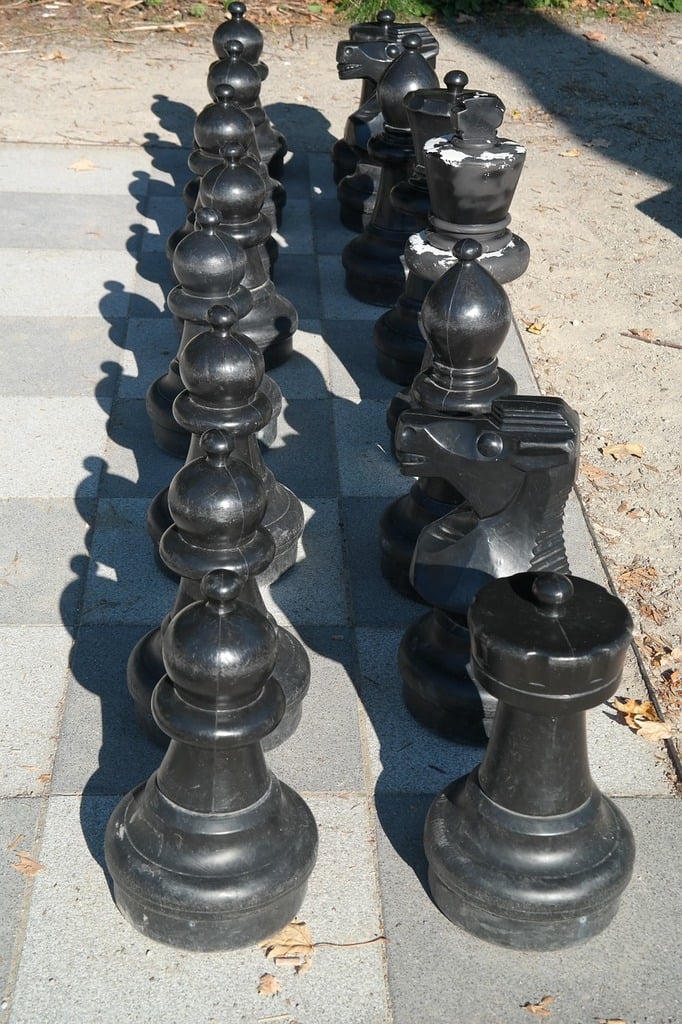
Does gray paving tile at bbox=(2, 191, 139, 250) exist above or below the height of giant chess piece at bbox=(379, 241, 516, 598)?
below

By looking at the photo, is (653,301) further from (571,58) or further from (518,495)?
(571,58)

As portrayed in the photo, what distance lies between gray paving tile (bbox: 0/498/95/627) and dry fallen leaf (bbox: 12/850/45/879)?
3.12 ft

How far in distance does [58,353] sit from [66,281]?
767 mm

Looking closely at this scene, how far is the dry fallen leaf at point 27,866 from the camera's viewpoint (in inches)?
117

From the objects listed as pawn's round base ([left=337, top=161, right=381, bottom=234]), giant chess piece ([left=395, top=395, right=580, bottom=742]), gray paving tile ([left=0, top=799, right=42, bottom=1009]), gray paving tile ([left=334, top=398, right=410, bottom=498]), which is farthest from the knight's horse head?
pawn's round base ([left=337, top=161, right=381, bottom=234])

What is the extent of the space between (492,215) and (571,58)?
6.23m

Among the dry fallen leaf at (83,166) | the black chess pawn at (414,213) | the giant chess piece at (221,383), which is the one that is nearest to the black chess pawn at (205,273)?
the giant chess piece at (221,383)

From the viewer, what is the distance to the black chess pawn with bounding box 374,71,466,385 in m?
4.82

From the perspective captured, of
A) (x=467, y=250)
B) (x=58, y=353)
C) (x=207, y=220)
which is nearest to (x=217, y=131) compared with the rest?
(x=58, y=353)

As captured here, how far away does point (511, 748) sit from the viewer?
275 cm

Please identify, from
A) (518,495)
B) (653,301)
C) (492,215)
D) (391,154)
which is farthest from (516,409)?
(653,301)

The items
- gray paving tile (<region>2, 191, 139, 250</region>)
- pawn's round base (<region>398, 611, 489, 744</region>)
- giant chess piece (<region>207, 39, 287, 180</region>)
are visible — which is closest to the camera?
pawn's round base (<region>398, 611, 489, 744</region>)

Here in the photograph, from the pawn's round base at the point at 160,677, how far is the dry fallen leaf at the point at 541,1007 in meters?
0.96

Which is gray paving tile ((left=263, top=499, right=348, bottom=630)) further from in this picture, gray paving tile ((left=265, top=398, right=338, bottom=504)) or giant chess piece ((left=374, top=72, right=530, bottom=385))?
giant chess piece ((left=374, top=72, right=530, bottom=385))
